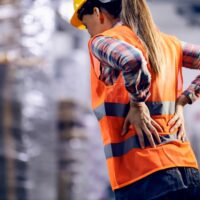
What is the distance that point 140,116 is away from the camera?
1.84 meters

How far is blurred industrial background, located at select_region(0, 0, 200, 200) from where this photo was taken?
470 cm

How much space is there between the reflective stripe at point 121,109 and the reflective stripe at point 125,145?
0.05m

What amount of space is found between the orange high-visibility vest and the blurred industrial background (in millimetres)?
2526

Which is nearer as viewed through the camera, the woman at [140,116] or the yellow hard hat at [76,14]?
the woman at [140,116]

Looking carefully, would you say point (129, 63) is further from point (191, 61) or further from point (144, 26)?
point (191, 61)

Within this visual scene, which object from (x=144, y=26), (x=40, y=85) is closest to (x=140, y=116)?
(x=144, y=26)

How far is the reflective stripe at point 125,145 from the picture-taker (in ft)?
6.11

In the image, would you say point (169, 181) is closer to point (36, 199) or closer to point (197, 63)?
point (197, 63)

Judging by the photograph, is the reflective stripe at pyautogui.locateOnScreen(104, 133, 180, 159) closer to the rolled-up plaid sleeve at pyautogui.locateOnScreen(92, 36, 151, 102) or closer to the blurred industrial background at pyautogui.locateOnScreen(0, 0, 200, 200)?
the rolled-up plaid sleeve at pyautogui.locateOnScreen(92, 36, 151, 102)

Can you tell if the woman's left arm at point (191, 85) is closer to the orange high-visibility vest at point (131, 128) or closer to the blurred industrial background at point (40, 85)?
the orange high-visibility vest at point (131, 128)

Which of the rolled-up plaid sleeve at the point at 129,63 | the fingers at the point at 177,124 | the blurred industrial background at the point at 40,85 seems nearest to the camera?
the rolled-up plaid sleeve at the point at 129,63

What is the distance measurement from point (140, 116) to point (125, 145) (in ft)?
0.24

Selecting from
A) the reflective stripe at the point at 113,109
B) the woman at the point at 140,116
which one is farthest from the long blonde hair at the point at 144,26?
the reflective stripe at the point at 113,109

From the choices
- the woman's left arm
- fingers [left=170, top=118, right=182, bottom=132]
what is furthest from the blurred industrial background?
fingers [left=170, top=118, right=182, bottom=132]
